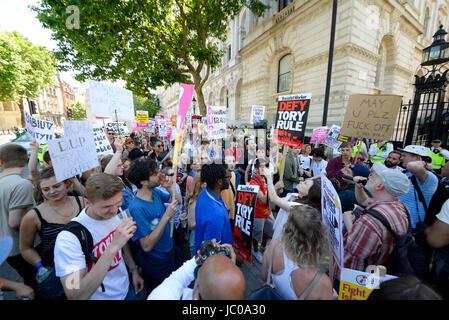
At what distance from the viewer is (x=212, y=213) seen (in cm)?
191

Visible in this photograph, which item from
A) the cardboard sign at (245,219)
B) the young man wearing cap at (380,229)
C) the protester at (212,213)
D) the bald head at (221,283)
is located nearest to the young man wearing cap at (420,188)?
the young man wearing cap at (380,229)

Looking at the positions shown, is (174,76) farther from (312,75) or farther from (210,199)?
(210,199)

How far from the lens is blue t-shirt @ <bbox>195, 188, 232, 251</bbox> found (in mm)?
1864

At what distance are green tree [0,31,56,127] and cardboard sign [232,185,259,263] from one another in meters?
20.7

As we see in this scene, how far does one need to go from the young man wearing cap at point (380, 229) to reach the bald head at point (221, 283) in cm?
125

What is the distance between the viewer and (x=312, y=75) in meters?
10.9

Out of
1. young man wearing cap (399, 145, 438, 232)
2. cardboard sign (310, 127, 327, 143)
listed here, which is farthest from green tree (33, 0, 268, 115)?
young man wearing cap (399, 145, 438, 232)

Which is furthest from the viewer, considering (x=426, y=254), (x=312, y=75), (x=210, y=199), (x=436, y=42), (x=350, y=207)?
(x=312, y=75)

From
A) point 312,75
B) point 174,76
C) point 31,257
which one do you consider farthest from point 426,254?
point 174,76

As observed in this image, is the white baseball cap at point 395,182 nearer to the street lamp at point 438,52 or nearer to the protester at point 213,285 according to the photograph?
the protester at point 213,285

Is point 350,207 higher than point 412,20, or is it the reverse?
point 412,20

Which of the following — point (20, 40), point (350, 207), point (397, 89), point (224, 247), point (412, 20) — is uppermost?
point (20, 40)

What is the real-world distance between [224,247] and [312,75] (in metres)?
12.2

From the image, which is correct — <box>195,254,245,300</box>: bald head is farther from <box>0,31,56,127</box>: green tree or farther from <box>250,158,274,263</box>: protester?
<box>0,31,56,127</box>: green tree
